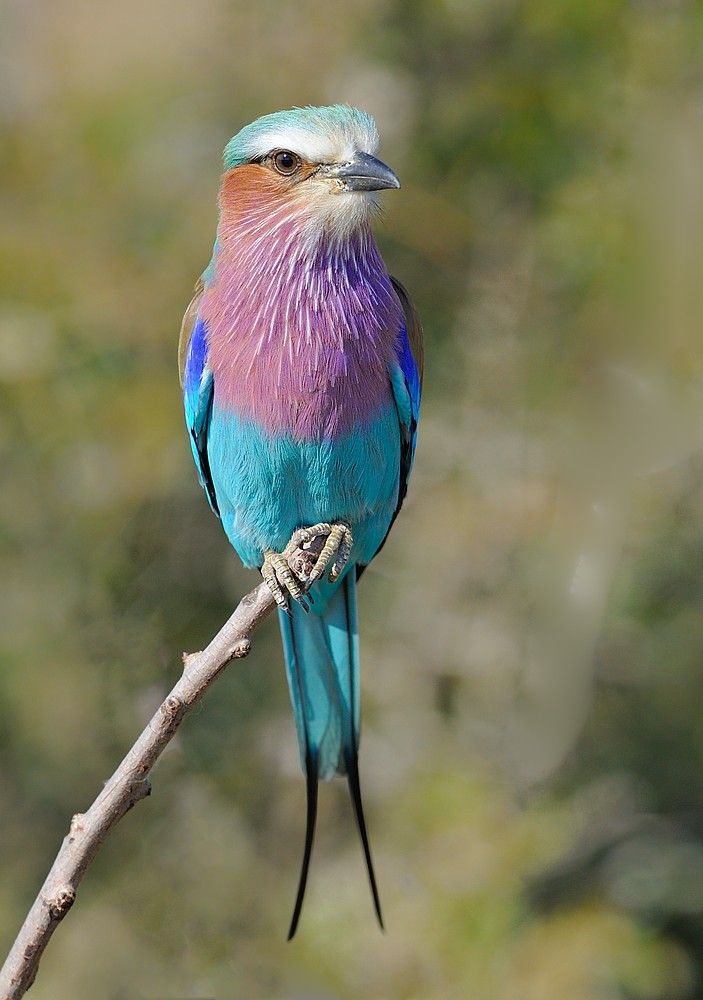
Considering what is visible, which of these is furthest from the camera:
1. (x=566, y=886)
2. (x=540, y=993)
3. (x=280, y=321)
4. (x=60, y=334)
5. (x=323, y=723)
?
(x=566, y=886)

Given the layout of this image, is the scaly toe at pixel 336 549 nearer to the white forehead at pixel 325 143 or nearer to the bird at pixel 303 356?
the bird at pixel 303 356

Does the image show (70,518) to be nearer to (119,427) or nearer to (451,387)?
(119,427)

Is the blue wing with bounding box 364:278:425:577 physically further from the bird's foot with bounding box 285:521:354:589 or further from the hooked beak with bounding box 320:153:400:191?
the hooked beak with bounding box 320:153:400:191

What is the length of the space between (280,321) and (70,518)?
4.68 ft

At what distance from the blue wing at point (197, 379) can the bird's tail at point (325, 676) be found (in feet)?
1.34

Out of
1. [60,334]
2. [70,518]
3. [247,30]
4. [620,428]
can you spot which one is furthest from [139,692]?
[247,30]

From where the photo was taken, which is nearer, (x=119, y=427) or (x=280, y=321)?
(x=280, y=321)

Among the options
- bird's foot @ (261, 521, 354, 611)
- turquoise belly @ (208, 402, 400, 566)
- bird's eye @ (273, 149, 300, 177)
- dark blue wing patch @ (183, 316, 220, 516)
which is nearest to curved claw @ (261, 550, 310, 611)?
bird's foot @ (261, 521, 354, 611)

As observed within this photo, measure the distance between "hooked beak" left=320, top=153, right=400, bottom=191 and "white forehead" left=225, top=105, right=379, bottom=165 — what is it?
0.06ft

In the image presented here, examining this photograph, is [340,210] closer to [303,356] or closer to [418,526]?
[303,356]

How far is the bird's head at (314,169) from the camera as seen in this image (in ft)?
7.80

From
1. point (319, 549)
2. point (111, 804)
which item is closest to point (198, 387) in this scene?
point (319, 549)

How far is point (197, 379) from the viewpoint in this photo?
104 inches

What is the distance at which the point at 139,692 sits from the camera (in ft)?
12.2
